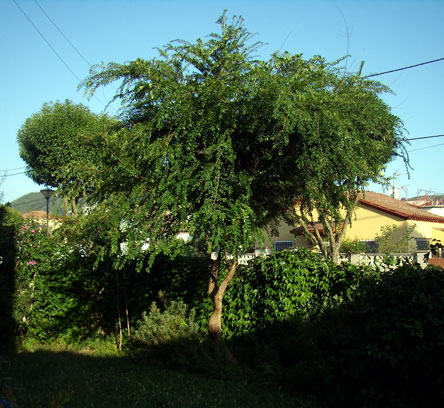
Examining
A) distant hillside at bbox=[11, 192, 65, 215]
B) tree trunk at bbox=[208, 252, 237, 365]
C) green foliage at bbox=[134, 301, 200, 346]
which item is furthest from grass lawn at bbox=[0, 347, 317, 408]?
distant hillside at bbox=[11, 192, 65, 215]

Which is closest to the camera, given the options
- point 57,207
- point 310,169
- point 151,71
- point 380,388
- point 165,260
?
point 380,388

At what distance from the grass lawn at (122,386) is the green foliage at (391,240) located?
1307cm

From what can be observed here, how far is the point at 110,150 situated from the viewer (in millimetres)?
7121

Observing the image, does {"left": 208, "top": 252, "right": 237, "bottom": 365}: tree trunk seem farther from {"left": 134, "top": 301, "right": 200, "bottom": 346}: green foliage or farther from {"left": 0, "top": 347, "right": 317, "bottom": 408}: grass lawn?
{"left": 0, "top": 347, "right": 317, "bottom": 408}: grass lawn

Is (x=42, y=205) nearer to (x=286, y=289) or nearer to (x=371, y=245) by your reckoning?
(x=371, y=245)

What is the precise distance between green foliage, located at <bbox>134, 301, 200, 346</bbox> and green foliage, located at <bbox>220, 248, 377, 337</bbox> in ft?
2.45

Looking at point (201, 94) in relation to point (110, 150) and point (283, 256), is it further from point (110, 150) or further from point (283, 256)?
point (283, 256)

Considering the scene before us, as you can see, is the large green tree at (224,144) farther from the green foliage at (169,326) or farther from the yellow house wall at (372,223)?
the yellow house wall at (372,223)

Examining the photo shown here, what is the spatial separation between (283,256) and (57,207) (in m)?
4.11

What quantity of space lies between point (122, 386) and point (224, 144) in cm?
369

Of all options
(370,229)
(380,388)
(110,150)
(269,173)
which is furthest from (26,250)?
(370,229)

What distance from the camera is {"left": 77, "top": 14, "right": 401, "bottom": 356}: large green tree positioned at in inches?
248

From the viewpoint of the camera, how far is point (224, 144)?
6383 mm

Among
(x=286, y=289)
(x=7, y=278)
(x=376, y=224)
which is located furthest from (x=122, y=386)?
(x=376, y=224)
